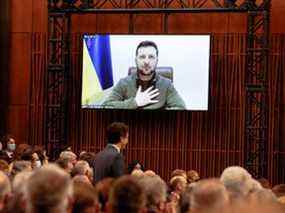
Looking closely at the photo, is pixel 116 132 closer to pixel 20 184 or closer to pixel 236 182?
pixel 236 182

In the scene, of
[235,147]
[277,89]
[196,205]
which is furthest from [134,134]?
[196,205]

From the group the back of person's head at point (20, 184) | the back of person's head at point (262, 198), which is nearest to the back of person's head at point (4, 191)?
the back of person's head at point (20, 184)

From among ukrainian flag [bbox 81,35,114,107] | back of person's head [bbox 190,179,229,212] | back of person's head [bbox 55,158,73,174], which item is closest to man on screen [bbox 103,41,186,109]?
ukrainian flag [bbox 81,35,114,107]

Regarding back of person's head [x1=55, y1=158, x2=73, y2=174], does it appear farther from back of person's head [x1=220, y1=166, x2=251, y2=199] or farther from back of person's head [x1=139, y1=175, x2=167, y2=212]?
back of person's head [x1=139, y1=175, x2=167, y2=212]

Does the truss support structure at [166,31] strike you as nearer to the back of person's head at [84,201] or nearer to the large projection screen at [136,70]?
the large projection screen at [136,70]

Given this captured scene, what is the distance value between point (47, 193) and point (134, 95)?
11.1 meters

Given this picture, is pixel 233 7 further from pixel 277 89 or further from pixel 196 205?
pixel 196 205

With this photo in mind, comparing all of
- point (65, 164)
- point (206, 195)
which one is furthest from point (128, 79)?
point (206, 195)

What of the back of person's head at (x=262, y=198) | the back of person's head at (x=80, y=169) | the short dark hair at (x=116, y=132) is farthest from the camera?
the short dark hair at (x=116, y=132)

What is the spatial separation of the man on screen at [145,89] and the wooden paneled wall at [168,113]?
1.78ft

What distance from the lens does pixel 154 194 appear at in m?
3.87

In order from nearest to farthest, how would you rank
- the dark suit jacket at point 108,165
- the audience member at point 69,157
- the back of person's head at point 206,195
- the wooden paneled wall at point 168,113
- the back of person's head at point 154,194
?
the back of person's head at point 206,195
the back of person's head at point 154,194
the dark suit jacket at point 108,165
the audience member at point 69,157
the wooden paneled wall at point 168,113

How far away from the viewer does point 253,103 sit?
13016 millimetres

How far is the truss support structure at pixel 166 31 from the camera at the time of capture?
486 inches
